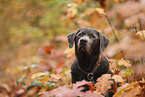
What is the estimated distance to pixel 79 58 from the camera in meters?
3.00

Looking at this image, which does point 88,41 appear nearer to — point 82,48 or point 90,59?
point 82,48

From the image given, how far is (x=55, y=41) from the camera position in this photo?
1040 cm

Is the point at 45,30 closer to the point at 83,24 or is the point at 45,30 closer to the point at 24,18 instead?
the point at 24,18

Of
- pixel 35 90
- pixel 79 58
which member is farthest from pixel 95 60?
pixel 35 90

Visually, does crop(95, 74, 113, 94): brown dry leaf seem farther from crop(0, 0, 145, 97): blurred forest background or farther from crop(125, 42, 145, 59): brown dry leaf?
crop(125, 42, 145, 59): brown dry leaf

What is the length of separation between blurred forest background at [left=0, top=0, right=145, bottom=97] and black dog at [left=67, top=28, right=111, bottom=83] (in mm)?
226

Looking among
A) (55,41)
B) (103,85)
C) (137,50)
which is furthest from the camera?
(55,41)

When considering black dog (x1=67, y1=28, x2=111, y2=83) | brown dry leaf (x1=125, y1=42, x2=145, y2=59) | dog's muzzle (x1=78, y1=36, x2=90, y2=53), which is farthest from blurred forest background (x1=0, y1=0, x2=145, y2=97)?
dog's muzzle (x1=78, y1=36, x2=90, y2=53)

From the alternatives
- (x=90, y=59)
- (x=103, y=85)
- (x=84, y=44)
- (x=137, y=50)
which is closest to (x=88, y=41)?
(x=84, y=44)

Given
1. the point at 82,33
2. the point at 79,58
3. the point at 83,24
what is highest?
the point at 83,24

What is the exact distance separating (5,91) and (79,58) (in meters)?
2.53

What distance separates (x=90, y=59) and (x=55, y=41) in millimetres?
7564

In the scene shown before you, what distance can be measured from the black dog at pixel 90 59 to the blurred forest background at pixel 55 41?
23 centimetres

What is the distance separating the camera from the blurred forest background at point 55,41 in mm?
2554
